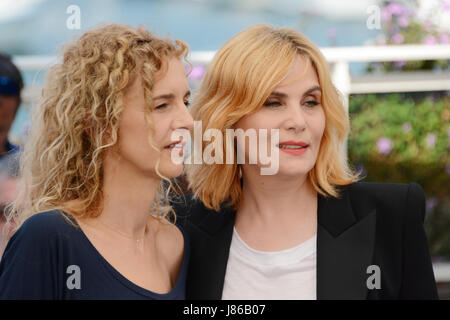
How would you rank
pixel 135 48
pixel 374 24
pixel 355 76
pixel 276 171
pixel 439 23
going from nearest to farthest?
pixel 135 48, pixel 276 171, pixel 374 24, pixel 355 76, pixel 439 23

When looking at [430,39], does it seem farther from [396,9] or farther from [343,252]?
[343,252]

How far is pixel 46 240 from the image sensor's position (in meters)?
1.87

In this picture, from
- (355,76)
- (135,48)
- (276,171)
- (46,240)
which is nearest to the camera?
(46,240)

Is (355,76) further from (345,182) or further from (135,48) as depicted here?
(135,48)

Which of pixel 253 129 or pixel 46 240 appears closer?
pixel 46 240

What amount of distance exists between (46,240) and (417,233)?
1.32 m

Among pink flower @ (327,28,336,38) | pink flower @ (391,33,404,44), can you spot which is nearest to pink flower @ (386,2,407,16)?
pink flower @ (391,33,404,44)

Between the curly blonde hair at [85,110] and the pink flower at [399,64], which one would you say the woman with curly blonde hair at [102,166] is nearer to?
the curly blonde hair at [85,110]

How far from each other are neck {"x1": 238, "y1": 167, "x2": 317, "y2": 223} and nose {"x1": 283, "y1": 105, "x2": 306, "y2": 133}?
22 cm

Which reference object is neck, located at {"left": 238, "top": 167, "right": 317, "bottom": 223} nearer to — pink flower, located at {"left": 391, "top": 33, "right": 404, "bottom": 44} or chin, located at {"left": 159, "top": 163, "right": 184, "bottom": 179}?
chin, located at {"left": 159, "top": 163, "right": 184, "bottom": 179}

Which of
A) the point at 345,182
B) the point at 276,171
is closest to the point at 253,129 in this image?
the point at 276,171

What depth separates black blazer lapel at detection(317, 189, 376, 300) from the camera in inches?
81.7

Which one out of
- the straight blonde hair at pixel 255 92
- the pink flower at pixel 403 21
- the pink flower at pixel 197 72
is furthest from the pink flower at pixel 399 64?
the straight blonde hair at pixel 255 92

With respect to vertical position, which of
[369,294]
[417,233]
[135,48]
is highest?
[135,48]
